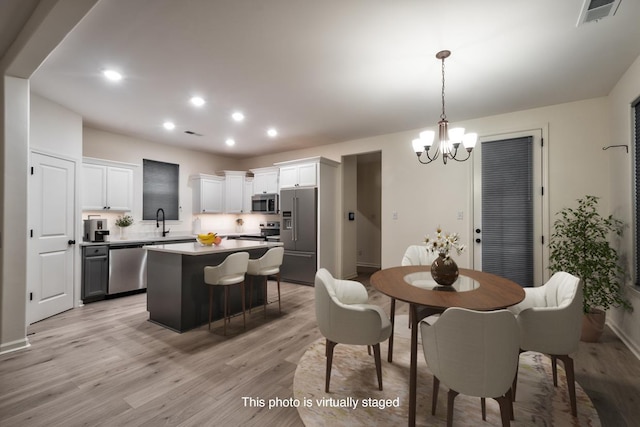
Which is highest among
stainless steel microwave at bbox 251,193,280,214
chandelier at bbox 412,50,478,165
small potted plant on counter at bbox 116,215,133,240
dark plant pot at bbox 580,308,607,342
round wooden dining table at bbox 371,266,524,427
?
chandelier at bbox 412,50,478,165

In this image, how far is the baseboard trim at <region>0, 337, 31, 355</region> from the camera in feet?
8.41

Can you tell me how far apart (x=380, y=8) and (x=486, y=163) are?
3.00 metres

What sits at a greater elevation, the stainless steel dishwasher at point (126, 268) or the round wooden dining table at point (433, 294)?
the round wooden dining table at point (433, 294)

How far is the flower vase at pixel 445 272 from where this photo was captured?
6.89ft

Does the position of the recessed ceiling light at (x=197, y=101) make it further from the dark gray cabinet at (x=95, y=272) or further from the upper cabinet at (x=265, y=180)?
the dark gray cabinet at (x=95, y=272)

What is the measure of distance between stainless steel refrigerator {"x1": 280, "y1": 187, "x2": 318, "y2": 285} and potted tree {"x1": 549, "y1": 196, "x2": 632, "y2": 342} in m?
3.47

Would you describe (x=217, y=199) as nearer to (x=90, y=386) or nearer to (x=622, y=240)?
(x=90, y=386)

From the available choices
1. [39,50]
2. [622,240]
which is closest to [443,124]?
[622,240]

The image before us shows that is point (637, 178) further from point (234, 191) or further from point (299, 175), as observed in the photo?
point (234, 191)

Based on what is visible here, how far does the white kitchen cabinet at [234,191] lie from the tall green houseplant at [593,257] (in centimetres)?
564

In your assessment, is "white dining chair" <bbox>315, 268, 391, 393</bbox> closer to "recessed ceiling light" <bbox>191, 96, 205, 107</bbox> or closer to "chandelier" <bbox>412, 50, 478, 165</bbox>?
"chandelier" <bbox>412, 50, 478, 165</bbox>

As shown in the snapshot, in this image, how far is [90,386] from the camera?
2.10 metres

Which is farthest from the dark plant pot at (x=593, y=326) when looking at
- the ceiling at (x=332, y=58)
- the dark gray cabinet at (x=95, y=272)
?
the dark gray cabinet at (x=95, y=272)

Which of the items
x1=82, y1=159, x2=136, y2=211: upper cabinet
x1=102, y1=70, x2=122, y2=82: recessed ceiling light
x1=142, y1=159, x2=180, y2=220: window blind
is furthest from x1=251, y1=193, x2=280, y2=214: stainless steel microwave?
x1=102, y1=70, x2=122, y2=82: recessed ceiling light
